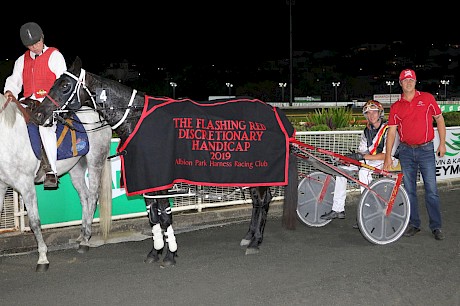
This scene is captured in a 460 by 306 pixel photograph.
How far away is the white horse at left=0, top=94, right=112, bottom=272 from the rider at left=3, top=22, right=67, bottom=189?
167 millimetres

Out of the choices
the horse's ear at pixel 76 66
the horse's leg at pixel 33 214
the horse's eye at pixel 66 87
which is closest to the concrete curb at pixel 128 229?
the horse's leg at pixel 33 214

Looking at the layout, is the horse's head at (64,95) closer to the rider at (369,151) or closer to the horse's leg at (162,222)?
the horse's leg at (162,222)

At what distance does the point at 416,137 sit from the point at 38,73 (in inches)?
172

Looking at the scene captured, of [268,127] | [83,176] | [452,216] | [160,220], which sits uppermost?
[268,127]

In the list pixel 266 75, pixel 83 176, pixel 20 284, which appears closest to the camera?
pixel 20 284

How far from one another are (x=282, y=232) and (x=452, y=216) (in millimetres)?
2721

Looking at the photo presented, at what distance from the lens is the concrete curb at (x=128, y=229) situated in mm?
6387

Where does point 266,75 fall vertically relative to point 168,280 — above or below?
above

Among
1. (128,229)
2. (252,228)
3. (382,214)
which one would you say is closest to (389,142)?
(382,214)

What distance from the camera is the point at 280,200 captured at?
895cm

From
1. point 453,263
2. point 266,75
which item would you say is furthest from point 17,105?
point 266,75

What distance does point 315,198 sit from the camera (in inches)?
280

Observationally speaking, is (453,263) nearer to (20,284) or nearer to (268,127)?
(268,127)

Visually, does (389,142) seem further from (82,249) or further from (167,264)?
(82,249)
